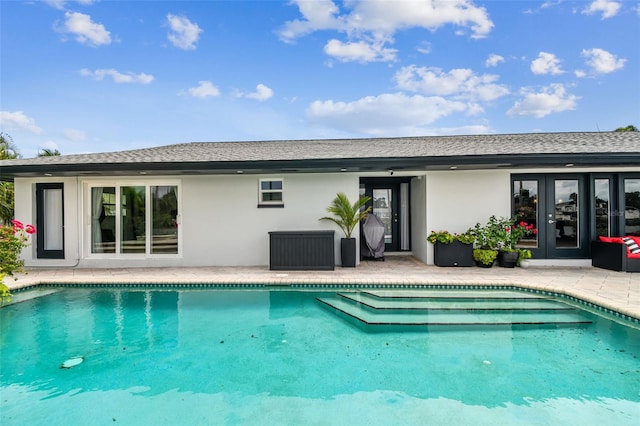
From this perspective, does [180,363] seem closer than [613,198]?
Yes

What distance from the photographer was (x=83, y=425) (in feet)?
8.87

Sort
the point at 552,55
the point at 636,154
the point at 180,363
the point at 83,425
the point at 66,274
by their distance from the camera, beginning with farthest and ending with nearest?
1. the point at 552,55
2. the point at 66,274
3. the point at 636,154
4. the point at 180,363
5. the point at 83,425

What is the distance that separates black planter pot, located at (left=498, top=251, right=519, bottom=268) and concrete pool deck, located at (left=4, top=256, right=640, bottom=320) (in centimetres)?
17

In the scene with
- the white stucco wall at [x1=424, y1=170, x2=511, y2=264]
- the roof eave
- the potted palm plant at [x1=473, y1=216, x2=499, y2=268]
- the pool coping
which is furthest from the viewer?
the white stucco wall at [x1=424, y1=170, x2=511, y2=264]

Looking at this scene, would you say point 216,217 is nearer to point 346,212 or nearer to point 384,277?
point 346,212

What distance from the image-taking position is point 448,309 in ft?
17.7

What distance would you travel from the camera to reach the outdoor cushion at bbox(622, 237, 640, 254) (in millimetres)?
7484

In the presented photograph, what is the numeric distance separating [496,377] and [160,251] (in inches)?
323

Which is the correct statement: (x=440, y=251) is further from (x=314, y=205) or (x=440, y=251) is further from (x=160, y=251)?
(x=160, y=251)

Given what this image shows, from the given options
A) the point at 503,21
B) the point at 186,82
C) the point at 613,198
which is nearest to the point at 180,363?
the point at 613,198

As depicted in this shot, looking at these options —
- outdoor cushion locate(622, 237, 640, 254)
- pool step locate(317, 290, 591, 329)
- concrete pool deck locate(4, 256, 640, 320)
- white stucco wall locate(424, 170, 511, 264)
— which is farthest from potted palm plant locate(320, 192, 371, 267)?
outdoor cushion locate(622, 237, 640, 254)

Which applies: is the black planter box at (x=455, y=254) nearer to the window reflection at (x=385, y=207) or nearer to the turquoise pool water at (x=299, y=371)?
the window reflection at (x=385, y=207)

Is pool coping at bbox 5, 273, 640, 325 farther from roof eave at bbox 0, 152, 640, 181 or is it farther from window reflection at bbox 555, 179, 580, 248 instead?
window reflection at bbox 555, 179, 580, 248

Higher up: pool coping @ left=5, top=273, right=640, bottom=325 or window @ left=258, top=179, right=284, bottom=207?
window @ left=258, top=179, right=284, bottom=207
